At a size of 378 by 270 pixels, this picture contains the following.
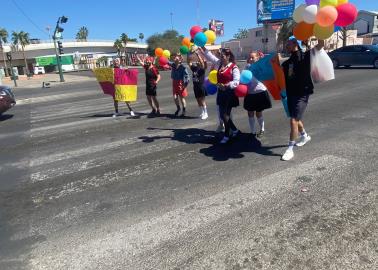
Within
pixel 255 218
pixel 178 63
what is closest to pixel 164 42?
pixel 178 63

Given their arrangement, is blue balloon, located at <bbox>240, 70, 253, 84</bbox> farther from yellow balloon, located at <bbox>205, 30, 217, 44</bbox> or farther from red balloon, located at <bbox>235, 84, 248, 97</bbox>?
yellow balloon, located at <bbox>205, 30, 217, 44</bbox>

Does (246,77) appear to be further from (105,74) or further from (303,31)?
(105,74)

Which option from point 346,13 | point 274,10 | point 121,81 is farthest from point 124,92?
point 274,10

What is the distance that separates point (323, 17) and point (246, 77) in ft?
5.06

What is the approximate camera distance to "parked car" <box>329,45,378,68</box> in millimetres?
19250

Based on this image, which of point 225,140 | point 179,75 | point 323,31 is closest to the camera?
point 323,31

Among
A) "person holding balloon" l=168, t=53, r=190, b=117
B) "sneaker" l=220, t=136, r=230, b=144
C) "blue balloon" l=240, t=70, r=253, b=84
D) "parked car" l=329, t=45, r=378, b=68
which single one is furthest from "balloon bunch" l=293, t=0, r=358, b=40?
"parked car" l=329, t=45, r=378, b=68

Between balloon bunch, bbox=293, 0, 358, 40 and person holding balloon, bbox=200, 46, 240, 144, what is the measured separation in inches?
50.8

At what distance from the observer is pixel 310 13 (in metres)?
4.39

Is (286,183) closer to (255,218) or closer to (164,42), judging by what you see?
(255,218)

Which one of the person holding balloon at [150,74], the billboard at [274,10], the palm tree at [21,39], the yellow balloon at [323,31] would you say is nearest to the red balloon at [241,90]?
the yellow balloon at [323,31]

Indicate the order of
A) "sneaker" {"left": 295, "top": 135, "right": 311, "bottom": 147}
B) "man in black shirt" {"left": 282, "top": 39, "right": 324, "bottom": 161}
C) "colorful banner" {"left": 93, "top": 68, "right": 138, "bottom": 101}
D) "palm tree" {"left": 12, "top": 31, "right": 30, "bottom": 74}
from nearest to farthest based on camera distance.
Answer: "man in black shirt" {"left": 282, "top": 39, "right": 324, "bottom": 161} < "sneaker" {"left": 295, "top": 135, "right": 311, "bottom": 147} < "colorful banner" {"left": 93, "top": 68, "right": 138, "bottom": 101} < "palm tree" {"left": 12, "top": 31, "right": 30, "bottom": 74}

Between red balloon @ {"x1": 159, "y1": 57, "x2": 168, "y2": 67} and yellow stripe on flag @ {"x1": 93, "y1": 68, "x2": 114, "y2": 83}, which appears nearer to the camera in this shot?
red balloon @ {"x1": 159, "y1": 57, "x2": 168, "y2": 67}

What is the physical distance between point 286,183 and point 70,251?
270cm
